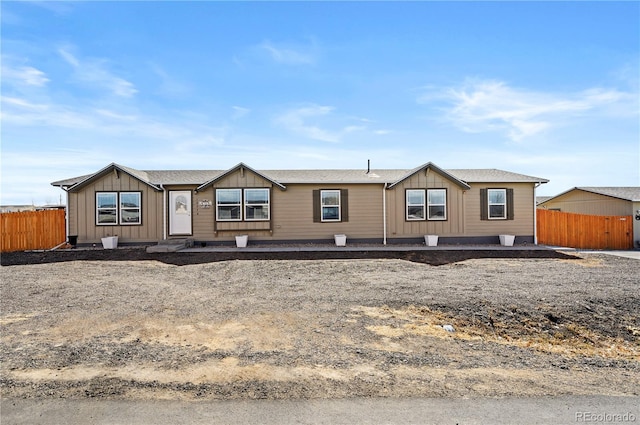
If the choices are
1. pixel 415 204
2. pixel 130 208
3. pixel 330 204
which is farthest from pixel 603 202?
pixel 130 208

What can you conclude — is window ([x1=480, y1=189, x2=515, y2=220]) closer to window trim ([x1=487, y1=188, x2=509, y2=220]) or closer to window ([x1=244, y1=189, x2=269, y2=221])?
window trim ([x1=487, y1=188, x2=509, y2=220])

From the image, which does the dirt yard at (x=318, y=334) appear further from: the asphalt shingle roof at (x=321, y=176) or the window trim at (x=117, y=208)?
the asphalt shingle roof at (x=321, y=176)

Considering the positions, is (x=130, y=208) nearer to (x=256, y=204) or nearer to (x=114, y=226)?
(x=114, y=226)

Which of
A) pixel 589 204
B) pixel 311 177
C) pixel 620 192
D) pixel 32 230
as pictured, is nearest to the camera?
pixel 32 230

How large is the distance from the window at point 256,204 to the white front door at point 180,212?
2.36 meters

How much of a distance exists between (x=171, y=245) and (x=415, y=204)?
32.4 feet

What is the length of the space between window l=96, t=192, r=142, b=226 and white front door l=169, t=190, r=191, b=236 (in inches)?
48.5

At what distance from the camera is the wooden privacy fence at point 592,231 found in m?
18.4

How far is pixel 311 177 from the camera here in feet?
56.5

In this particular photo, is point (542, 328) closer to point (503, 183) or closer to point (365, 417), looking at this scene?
point (365, 417)

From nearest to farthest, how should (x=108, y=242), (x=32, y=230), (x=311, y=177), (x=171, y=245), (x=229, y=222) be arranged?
(x=171, y=245) < (x=108, y=242) < (x=32, y=230) < (x=229, y=222) < (x=311, y=177)

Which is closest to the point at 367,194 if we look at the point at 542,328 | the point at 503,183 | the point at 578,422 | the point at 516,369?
the point at 503,183

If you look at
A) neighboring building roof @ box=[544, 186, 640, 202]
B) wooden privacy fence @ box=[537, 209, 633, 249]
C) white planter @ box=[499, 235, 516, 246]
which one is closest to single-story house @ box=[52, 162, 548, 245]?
white planter @ box=[499, 235, 516, 246]

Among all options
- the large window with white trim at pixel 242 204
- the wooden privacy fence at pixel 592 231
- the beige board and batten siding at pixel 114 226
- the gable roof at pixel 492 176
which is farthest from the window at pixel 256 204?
the wooden privacy fence at pixel 592 231
